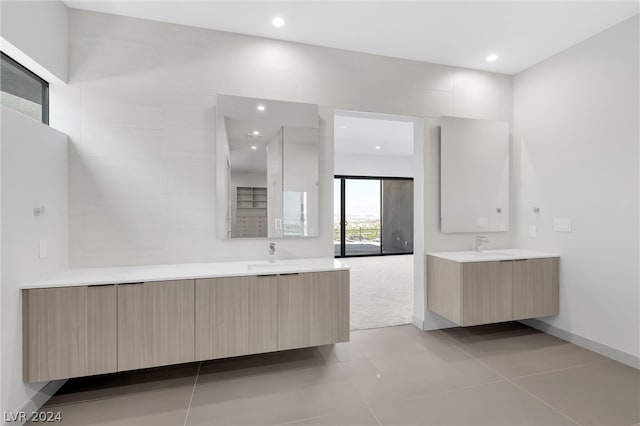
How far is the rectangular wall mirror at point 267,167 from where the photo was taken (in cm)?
285

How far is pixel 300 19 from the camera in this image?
107 inches

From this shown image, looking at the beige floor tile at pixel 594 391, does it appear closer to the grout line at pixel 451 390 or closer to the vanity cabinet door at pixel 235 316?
the grout line at pixel 451 390

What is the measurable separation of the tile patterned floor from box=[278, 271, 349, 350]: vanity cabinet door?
0.29 m

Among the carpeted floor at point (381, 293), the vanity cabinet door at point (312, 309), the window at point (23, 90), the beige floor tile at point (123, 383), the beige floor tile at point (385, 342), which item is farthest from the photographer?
the carpeted floor at point (381, 293)

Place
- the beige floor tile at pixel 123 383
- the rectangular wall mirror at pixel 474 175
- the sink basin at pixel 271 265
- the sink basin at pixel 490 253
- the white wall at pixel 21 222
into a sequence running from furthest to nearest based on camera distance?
the rectangular wall mirror at pixel 474 175 < the sink basin at pixel 490 253 < the sink basin at pixel 271 265 < the beige floor tile at pixel 123 383 < the white wall at pixel 21 222

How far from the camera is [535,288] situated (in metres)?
3.21

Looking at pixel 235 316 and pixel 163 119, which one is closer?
pixel 235 316

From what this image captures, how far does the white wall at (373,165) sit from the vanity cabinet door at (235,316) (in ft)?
20.3

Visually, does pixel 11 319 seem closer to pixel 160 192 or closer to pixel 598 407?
pixel 160 192

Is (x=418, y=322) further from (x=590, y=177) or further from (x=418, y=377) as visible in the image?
(x=590, y=177)

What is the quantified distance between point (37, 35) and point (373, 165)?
7.33 meters

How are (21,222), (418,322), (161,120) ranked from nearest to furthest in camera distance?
(21,222), (161,120), (418,322)

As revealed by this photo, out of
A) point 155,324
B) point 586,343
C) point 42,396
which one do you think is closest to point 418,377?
point 586,343

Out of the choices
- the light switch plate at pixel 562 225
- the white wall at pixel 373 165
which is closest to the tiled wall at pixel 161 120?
the light switch plate at pixel 562 225
